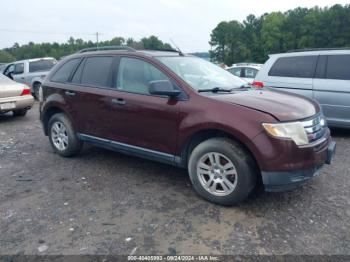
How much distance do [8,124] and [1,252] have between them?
20.2 feet

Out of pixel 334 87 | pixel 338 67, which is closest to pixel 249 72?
pixel 338 67

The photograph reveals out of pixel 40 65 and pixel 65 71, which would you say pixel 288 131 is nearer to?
pixel 65 71

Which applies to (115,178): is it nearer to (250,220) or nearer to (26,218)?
(26,218)

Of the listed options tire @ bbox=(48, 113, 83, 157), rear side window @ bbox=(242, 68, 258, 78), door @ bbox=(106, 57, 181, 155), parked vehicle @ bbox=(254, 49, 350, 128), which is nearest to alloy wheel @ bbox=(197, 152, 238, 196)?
door @ bbox=(106, 57, 181, 155)

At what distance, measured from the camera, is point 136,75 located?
434 centimetres

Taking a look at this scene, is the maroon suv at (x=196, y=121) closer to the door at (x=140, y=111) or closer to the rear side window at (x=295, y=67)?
the door at (x=140, y=111)

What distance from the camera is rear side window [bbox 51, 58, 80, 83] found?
17.1 feet

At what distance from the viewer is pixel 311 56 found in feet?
21.8

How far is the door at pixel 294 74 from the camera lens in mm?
6590

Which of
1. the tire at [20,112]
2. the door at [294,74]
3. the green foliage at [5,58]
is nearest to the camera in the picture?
the door at [294,74]

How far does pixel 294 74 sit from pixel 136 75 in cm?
390

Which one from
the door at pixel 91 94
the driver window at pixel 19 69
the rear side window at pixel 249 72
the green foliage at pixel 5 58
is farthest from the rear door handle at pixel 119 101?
the green foliage at pixel 5 58

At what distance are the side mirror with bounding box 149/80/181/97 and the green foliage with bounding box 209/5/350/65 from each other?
53893 millimetres

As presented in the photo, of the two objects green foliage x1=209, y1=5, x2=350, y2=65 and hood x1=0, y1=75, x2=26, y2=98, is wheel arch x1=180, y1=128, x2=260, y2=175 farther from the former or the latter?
green foliage x1=209, y1=5, x2=350, y2=65
